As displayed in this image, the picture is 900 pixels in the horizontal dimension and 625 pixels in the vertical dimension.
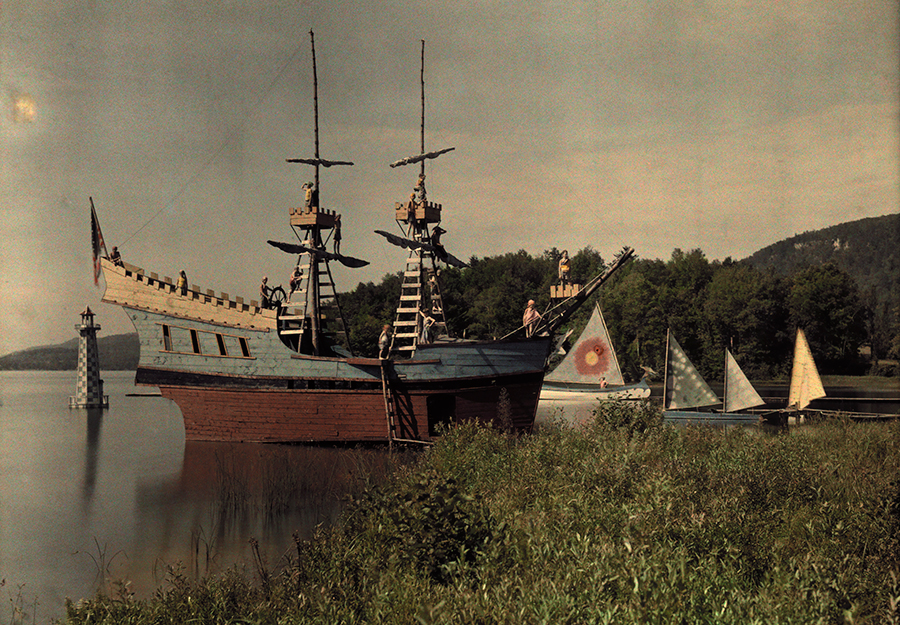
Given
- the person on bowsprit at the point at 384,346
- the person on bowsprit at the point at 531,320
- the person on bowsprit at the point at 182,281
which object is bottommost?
the person on bowsprit at the point at 384,346

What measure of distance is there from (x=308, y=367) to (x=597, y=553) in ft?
59.1

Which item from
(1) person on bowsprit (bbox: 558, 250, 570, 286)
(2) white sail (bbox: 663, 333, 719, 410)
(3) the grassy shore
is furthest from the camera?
(2) white sail (bbox: 663, 333, 719, 410)

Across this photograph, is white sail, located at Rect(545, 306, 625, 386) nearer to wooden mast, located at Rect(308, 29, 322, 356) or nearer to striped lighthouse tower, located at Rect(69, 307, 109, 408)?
wooden mast, located at Rect(308, 29, 322, 356)

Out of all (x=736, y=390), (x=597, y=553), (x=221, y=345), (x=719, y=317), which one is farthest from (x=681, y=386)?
(x=719, y=317)

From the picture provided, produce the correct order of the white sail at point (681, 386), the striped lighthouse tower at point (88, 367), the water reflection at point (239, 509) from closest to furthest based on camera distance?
the water reflection at point (239, 509) < the white sail at point (681, 386) < the striped lighthouse tower at point (88, 367)

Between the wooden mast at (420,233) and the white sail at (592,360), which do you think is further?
the white sail at (592,360)

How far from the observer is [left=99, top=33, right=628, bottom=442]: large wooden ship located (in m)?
23.0

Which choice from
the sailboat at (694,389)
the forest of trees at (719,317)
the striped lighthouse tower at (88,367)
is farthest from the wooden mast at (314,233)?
the forest of trees at (719,317)

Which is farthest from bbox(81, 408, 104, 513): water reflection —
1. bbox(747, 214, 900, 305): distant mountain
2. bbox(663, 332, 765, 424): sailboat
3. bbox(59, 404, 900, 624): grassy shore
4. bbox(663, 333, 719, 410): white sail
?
bbox(747, 214, 900, 305): distant mountain

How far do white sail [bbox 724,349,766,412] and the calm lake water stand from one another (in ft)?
45.2

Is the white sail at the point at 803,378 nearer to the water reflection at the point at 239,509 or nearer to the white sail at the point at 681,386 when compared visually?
the white sail at the point at 681,386

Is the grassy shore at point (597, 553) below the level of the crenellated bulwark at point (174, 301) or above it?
below

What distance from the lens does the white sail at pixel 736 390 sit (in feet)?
83.7

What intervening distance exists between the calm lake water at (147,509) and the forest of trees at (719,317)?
3254 cm
